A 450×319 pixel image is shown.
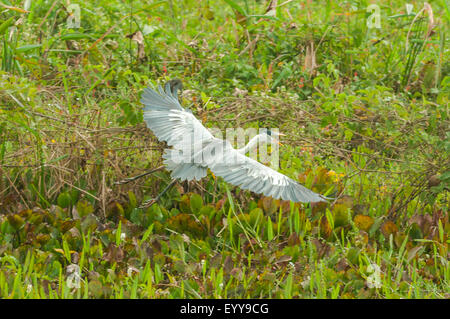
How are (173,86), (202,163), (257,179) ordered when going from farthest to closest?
(173,86), (202,163), (257,179)

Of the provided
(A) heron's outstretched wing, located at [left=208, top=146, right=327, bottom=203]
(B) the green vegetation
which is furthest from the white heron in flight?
(B) the green vegetation

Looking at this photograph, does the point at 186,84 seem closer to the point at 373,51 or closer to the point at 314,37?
the point at 314,37

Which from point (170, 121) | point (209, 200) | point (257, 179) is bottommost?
point (209, 200)

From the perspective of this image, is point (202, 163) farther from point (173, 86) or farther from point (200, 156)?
point (173, 86)

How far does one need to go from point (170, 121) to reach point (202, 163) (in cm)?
39

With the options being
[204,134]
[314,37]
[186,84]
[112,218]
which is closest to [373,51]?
[314,37]

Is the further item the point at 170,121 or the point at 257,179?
the point at 170,121

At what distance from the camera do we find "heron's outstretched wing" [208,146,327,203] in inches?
144

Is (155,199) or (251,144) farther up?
(251,144)

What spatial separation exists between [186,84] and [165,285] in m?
2.06

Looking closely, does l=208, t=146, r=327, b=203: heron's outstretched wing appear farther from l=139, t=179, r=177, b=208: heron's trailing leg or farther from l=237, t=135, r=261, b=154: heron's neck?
l=139, t=179, r=177, b=208: heron's trailing leg

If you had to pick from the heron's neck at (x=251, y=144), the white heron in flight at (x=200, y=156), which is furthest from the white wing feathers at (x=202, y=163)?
the heron's neck at (x=251, y=144)

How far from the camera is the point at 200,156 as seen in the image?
3.98m

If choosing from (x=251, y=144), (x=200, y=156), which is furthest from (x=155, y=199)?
(x=251, y=144)
